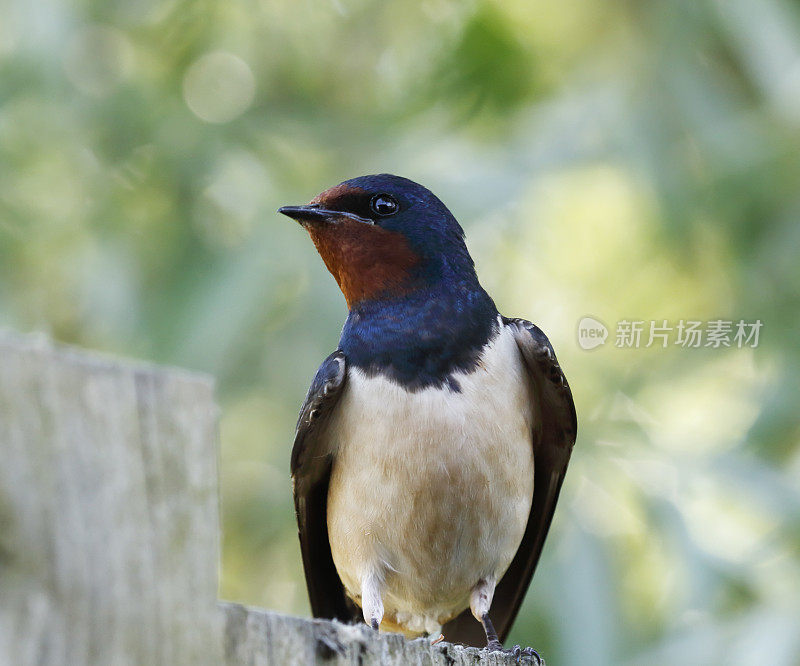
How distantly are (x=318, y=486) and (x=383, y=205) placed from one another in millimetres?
822

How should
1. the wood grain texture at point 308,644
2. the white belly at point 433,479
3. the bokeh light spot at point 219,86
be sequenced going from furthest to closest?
the bokeh light spot at point 219,86 < the white belly at point 433,479 < the wood grain texture at point 308,644

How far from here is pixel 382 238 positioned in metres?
2.95

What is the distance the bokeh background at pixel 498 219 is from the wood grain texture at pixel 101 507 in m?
3.07

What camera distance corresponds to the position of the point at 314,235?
3.02 meters

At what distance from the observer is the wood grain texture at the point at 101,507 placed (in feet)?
3.01

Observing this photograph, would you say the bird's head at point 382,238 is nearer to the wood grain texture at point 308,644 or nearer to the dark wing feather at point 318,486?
the dark wing feather at point 318,486

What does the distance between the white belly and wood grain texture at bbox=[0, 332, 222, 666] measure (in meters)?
1.69

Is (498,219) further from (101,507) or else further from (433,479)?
(101,507)

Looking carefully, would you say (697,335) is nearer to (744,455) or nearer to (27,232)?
(744,455)

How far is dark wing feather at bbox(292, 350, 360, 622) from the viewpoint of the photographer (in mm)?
2859

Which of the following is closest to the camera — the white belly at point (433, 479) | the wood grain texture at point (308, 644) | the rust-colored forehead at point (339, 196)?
the wood grain texture at point (308, 644)

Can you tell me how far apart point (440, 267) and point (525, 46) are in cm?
308

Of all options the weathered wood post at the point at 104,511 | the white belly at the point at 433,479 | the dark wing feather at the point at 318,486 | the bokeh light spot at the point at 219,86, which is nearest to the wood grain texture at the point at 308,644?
the weathered wood post at the point at 104,511

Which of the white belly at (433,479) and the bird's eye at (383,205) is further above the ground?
the bird's eye at (383,205)
